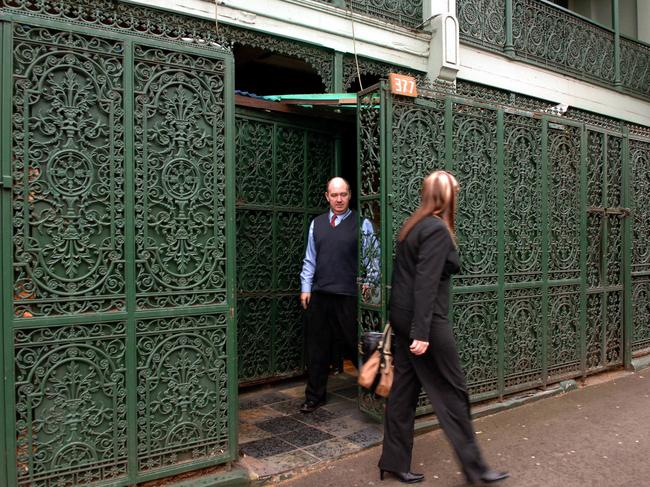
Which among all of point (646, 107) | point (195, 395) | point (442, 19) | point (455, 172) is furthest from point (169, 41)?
point (646, 107)

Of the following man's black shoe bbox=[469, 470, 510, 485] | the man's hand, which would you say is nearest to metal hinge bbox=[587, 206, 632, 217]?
the man's hand

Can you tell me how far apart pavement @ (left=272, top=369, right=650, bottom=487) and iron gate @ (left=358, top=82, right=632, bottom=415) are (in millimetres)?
345

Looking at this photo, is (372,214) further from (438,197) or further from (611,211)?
(611,211)

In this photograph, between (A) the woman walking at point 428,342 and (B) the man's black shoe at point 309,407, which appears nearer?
(A) the woman walking at point 428,342

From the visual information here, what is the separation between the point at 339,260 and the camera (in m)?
5.25

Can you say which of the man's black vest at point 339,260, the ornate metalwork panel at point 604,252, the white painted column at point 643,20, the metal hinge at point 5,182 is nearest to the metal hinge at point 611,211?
the ornate metalwork panel at point 604,252

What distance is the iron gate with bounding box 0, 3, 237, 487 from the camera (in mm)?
3236

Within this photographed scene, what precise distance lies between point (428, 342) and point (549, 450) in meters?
1.69

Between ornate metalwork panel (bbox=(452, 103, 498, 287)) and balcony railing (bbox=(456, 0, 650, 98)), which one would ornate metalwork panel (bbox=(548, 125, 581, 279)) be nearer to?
ornate metalwork panel (bbox=(452, 103, 498, 287))

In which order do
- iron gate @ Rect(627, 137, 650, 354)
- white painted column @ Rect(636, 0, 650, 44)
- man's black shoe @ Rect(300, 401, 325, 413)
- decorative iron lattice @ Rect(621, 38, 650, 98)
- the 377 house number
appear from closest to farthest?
the 377 house number
man's black shoe @ Rect(300, 401, 325, 413)
iron gate @ Rect(627, 137, 650, 354)
decorative iron lattice @ Rect(621, 38, 650, 98)
white painted column @ Rect(636, 0, 650, 44)

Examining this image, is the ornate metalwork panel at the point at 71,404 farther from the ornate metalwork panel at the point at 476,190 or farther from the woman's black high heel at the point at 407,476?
the ornate metalwork panel at the point at 476,190

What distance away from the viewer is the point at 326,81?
20.9 feet

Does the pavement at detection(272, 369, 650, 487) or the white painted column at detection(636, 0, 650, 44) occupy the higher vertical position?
the white painted column at detection(636, 0, 650, 44)

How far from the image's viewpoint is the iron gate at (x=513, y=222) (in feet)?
15.7
